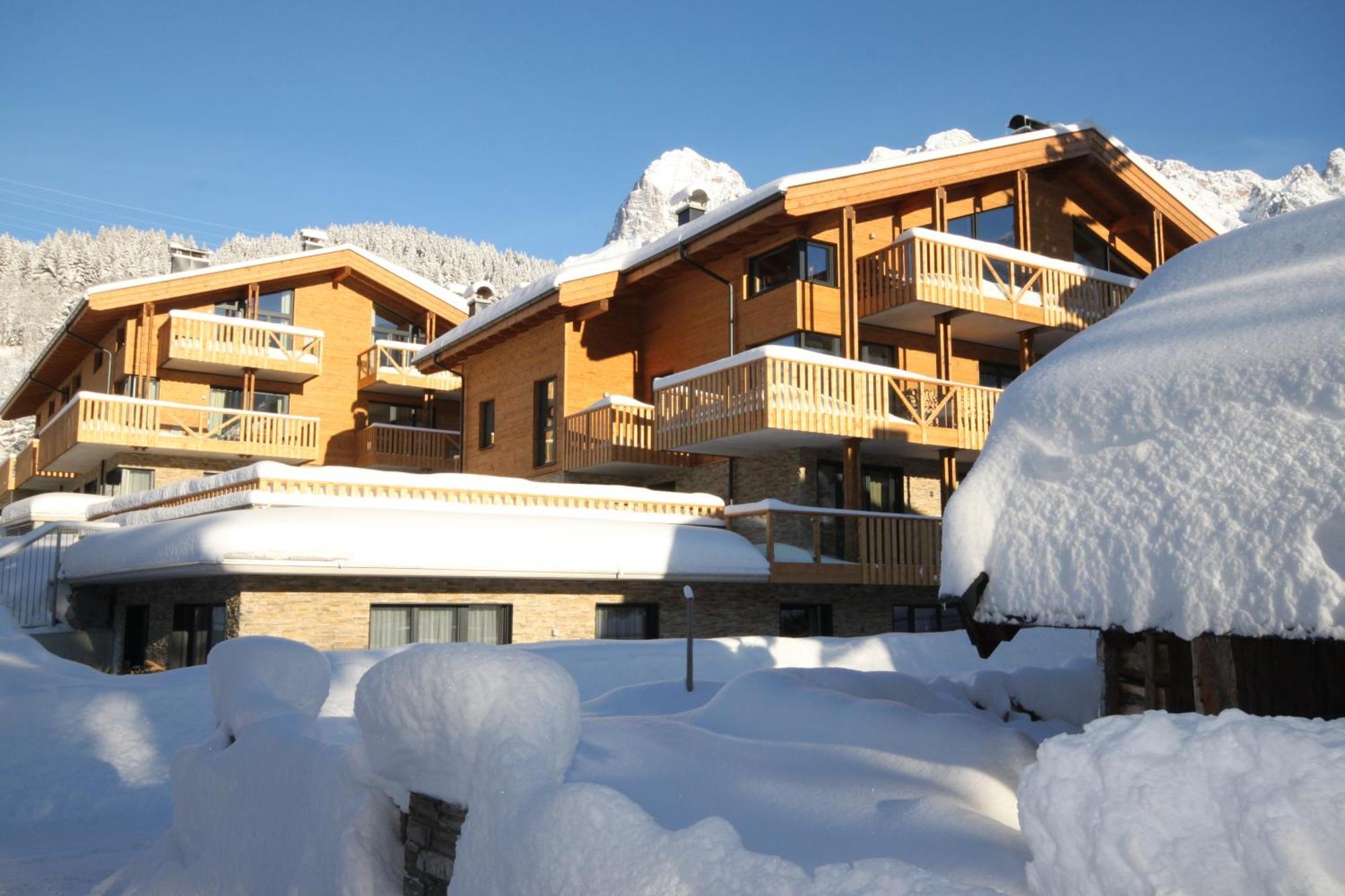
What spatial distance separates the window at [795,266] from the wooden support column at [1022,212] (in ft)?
13.7

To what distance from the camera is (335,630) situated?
556 inches

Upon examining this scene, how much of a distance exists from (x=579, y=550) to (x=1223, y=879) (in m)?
13.2

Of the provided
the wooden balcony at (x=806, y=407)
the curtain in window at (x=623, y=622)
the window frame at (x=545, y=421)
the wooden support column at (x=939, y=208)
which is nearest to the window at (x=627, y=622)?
the curtain in window at (x=623, y=622)

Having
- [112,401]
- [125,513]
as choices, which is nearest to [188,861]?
[125,513]

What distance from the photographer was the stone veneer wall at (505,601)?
13.8 m

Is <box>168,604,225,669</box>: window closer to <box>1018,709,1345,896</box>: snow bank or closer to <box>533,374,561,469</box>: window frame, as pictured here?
<box>533,374,561,469</box>: window frame

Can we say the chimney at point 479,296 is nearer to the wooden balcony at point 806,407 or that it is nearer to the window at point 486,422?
the window at point 486,422

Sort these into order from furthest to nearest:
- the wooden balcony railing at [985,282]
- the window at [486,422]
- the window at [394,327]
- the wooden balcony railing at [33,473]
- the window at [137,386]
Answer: the window at [394,327], the wooden balcony railing at [33,473], the window at [137,386], the window at [486,422], the wooden balcony railing at [985,282]

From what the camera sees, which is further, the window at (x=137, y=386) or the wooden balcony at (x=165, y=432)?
the window at (x=137, y=386)

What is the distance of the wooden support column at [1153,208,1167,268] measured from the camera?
74.2 ft

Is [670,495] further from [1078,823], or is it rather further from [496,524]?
[1078,823]

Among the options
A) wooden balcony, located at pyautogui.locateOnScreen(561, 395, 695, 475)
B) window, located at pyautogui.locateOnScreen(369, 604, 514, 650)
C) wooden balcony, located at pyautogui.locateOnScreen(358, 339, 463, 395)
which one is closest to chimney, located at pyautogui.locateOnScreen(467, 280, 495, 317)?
wooden balcony, located at pyautogui.locateOnScreen(358, 339, 463, 395)

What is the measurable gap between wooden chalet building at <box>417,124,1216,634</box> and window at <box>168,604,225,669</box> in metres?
7.16

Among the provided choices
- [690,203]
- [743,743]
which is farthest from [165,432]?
[743,743]
